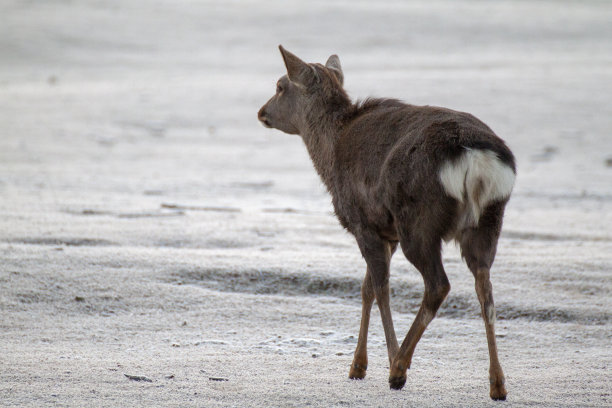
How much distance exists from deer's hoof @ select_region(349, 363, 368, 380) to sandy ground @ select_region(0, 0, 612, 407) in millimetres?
61

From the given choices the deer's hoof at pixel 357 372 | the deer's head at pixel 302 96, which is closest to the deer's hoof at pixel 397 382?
the deer's hoof at pixel 357 372

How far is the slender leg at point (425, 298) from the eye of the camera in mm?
4105

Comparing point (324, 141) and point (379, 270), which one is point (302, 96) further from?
point (379, 270)

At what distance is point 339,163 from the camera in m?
4.84

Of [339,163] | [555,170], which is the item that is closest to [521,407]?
[339,163]

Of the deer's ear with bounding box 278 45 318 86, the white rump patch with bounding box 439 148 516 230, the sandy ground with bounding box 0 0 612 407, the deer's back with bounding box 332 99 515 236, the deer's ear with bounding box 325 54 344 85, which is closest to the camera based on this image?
the white rump patch with bounding box 439 148 516 230

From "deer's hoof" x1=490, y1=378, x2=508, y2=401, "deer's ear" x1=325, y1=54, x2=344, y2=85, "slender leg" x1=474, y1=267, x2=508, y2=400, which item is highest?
"deer's ear" x1=325, y1=54, x2=344, y2=85

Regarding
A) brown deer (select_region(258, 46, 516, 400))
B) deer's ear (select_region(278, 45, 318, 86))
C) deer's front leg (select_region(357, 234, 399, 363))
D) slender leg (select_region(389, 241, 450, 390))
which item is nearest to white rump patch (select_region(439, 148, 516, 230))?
brown deer (select_region(258, 46, 516, 400))

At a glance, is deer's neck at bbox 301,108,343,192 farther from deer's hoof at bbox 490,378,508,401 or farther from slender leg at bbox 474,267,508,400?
deer's hoof at bbox 490,378,508,401

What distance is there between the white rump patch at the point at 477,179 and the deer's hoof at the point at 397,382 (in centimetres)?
94

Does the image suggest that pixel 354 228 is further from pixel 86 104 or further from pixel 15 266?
pixel 86 104

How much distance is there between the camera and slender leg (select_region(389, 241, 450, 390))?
4105 mm

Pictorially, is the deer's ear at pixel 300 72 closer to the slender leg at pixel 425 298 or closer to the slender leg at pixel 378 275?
the slender leg at pixel 378 275

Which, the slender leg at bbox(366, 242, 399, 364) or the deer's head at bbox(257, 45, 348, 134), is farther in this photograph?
the deer's head at bbox(257, 45, 348, 134)
